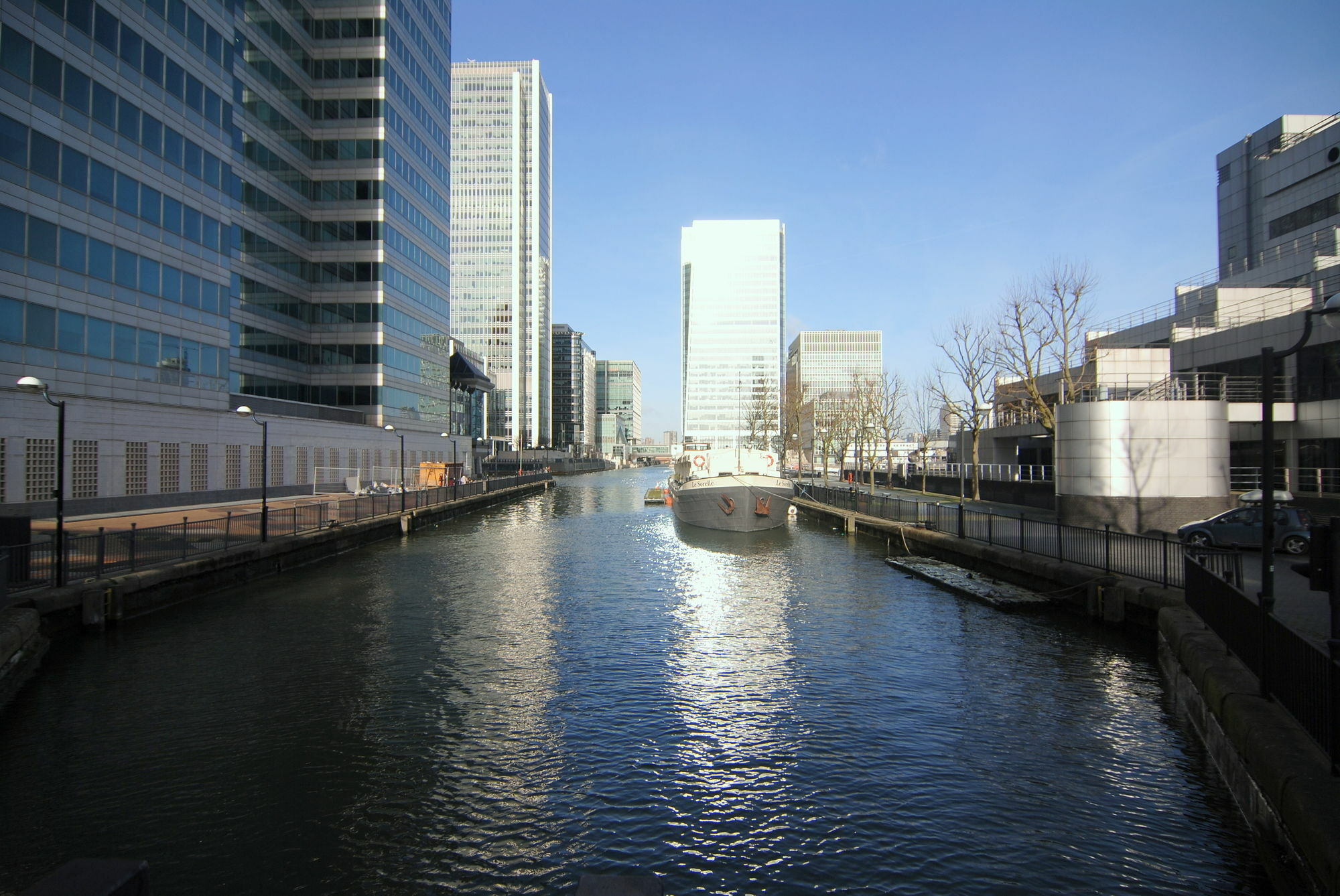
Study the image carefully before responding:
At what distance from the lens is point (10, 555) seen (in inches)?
614

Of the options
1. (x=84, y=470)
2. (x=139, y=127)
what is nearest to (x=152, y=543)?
(x=84, y=470)

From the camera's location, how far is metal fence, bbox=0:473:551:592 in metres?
16.3

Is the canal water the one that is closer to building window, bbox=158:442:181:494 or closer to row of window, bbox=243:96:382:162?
building window, bbox=158:442:181:494

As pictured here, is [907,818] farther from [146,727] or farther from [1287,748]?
[146,727]

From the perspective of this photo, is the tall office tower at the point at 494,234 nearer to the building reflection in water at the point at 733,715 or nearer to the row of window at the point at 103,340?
the row of window at the point at 103,340

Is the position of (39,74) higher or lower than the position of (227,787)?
higher

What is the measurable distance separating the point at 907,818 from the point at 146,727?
33.0ft

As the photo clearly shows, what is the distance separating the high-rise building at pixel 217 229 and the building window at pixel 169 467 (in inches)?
3.8

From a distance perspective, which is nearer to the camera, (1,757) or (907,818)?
(907,818)

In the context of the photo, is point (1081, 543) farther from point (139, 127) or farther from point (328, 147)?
point (328, 147)

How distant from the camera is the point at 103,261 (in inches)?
1339

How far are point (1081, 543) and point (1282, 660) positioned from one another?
42.8ft

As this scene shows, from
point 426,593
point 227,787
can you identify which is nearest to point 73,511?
point 426,593

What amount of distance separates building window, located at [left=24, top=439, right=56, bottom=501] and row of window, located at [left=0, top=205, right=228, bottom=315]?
7116 millimetres
